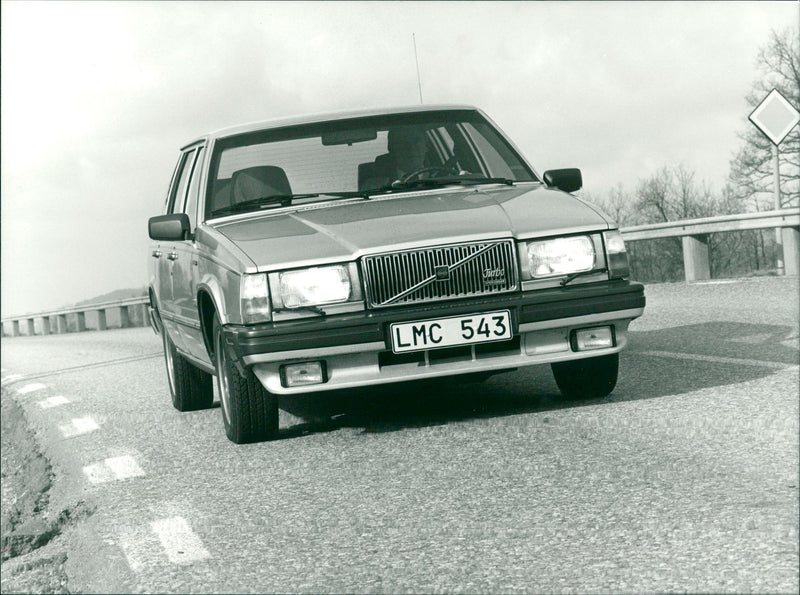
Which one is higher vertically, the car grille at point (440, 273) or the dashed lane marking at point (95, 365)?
the car grille at point (440, 273)

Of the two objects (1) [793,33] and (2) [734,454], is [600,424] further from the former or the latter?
(1) [793,33]

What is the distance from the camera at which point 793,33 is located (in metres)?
49.0

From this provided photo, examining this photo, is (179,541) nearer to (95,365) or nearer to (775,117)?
(95,365)

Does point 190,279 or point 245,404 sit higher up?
point 190,279

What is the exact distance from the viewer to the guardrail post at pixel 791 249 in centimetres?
1488

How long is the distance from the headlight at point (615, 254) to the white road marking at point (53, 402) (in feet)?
18.9

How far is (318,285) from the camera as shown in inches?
227

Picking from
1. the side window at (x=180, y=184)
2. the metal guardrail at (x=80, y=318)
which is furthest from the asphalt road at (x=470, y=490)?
the metal guardrail at (x=80, y=318)

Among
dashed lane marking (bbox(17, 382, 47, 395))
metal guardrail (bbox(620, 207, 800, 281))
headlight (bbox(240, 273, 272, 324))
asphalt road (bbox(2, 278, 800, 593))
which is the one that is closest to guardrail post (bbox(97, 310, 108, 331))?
metal guardrail (bbox(620, 207, 800, 281))

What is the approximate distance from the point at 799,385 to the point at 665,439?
1.53 meters

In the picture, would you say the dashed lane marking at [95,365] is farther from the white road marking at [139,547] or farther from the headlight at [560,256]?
the white road marking at [139,547]

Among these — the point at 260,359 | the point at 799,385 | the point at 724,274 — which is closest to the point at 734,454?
the point at 799,385

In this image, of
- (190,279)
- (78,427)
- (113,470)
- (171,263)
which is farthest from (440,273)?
(78,427)

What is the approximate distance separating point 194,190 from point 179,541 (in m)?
3.47
